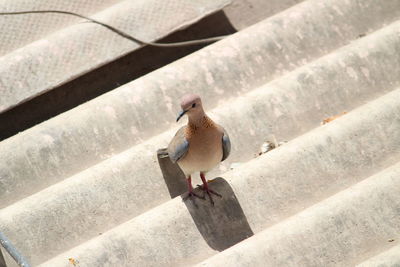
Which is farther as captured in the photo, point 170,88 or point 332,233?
point 170,88

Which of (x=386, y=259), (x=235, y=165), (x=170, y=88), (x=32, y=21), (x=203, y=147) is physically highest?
(x=32, y=21)

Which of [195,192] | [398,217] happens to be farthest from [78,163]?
[398,217]

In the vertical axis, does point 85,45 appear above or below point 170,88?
above

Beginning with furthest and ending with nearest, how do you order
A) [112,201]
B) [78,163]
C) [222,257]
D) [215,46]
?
[215,46], [78,163], [112,201], [222,257]

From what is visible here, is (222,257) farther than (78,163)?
No

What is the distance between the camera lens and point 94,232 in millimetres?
3840

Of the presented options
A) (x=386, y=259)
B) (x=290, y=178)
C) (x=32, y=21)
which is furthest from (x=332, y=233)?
(x=32, y=21)

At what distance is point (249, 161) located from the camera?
406 centimetres

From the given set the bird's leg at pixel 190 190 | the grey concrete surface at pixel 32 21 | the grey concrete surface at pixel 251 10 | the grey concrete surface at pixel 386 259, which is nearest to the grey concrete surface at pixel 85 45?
the grey concrete surface at pixel 32 21

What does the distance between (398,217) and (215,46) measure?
6.37 ft

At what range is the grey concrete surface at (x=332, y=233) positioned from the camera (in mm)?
3227

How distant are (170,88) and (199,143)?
2.22 ft

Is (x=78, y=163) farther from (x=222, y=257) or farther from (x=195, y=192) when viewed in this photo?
(x=222, y=257)

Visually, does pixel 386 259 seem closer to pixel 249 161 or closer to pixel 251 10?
pixel 249 161
